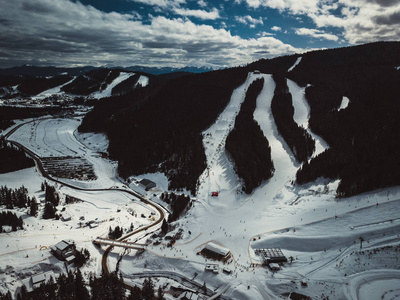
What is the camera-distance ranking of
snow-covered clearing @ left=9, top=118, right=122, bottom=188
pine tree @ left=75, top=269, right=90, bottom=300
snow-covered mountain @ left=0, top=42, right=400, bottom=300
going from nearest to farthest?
pine tree @ left=75, top=269, right=90, bottom=300
snow-covered mountain @ left=0, top=42, right=400, bottom=300
snow-covered clearing @ left=9, top=118, right=122, bottom=188

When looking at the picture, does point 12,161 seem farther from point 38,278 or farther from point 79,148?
point 38,278

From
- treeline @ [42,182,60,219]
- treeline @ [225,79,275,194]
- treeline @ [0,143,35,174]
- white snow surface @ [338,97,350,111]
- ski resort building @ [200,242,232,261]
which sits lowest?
treeline @ [0,143,35,174]

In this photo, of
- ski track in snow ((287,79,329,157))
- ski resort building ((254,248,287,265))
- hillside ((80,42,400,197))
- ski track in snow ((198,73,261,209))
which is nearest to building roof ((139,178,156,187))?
hillside ((80,42,400,197))

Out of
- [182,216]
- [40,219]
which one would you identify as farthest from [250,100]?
[40,219]

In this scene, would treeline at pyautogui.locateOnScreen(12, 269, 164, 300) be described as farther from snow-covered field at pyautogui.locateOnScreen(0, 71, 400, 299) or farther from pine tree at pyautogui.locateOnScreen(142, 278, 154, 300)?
snow-covered field at pyautogui.locateOnScreen(0, 71, 400, 299)

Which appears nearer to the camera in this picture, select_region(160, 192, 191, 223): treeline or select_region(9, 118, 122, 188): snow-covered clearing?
select_region(160, 192, 191, 223): treeline

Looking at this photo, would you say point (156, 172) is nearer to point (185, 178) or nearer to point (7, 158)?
point (185, 178)

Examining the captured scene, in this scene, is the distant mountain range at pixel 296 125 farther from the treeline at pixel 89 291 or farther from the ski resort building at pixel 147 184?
the treeline at pixel 89 291

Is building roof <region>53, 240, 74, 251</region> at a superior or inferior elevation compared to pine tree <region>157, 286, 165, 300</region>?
inferior

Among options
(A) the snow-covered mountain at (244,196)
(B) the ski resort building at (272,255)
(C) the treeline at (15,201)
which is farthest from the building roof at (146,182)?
(B) the ski resort building at (272,255)

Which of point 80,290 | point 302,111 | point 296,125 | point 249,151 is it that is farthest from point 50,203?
point 302,111
